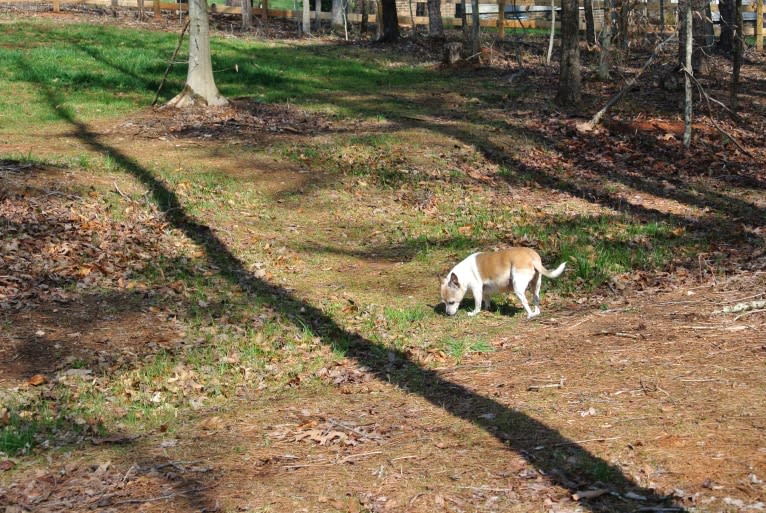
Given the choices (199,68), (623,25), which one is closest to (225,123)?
(199,68)

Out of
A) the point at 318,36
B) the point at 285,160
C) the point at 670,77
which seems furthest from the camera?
the point at 318,36

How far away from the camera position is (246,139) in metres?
17.8

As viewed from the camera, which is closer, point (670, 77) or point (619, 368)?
point (619, 368)

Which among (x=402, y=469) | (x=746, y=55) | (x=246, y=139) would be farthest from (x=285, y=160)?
(x=746, y=55)

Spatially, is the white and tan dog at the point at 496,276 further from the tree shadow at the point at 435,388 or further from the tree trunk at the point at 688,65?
the tree trunk at the point at 688,65

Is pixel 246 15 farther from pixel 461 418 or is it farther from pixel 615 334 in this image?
pixel 461 418

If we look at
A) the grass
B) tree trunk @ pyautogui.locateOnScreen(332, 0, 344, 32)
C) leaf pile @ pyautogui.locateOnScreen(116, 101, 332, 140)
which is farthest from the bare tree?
leaf pile @ pyautogui.locateOnScreen(116, 101, 332, 140)

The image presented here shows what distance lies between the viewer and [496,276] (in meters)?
10.1

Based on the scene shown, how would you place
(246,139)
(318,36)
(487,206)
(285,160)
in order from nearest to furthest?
(487,206), (285,160), (246,139), (318,36)

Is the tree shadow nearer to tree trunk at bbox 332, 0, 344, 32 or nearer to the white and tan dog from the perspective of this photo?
the white and tan dog

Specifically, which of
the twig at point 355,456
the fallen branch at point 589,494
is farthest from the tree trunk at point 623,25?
the fallen branch at point 589,494

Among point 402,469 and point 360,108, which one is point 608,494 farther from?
point 360,108

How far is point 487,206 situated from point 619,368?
24.6ft

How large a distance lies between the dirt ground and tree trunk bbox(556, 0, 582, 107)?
1156 centimetres
